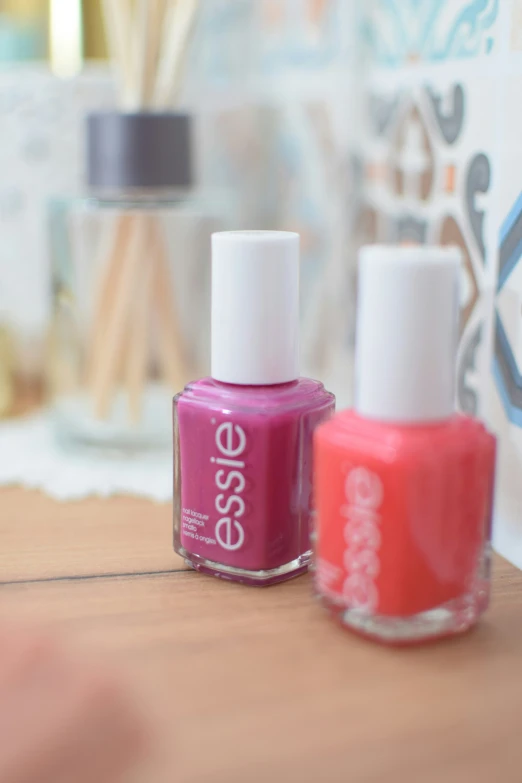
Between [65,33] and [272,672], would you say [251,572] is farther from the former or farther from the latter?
[65,33]

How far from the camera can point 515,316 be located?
421 mm

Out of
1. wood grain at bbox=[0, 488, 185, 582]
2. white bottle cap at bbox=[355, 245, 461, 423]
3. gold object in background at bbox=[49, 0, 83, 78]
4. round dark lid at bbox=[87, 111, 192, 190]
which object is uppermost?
gold object in background at bbox=[49, 0, 83, 78]

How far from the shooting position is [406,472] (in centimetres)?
33

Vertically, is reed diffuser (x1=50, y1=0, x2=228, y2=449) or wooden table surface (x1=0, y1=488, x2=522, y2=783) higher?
reed diffuser (x1=50, y1=0, x2=228, y2=449)

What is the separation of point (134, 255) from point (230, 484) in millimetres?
254

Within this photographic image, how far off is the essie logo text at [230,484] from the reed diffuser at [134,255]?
0.21 m

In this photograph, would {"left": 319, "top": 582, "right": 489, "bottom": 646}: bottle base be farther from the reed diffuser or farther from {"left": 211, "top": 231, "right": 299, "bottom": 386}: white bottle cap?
the reed diffuser

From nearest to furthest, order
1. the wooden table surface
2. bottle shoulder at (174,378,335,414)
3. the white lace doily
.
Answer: the wooden table surface, bottle shoulder at (174,378,335,414), the white lace doily

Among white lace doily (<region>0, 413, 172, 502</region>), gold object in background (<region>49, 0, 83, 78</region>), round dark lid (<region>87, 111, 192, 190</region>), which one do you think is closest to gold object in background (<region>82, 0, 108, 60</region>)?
gold object in background (<region>49, 0, 83, 78</region>)

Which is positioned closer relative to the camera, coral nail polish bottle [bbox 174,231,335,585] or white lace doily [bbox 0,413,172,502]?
coral nail polish bottle [bbox 174,231,335,585]

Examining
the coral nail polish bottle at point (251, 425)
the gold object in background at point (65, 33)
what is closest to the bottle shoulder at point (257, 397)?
the coral nail polish bottle at point (251, 425)

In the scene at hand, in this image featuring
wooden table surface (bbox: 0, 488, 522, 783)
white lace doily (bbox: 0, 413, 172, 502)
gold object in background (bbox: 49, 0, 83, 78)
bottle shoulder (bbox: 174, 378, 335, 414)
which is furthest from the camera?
gold object in background (bbox: 49, 0, 83, 78)

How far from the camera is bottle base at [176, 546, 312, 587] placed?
16.0 inches

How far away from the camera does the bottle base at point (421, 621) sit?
1.16 feet
